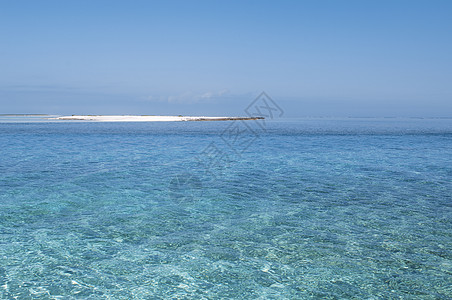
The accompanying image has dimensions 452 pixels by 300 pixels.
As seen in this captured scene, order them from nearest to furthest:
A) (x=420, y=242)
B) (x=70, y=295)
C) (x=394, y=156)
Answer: (x=70, y=295), (x=420, y=242), (x=394, y=156)

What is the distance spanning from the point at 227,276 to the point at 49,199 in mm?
9190

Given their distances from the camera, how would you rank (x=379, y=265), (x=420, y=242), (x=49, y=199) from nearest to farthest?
(x=379, y=265)
(x=420, y=242)
(x=49, y=199)

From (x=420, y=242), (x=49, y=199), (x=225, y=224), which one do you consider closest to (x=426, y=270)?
(x=420, y=242)

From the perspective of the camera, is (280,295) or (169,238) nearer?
(280,295)

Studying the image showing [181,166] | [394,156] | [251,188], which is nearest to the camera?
[251,188]

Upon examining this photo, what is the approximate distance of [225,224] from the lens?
34.7ft

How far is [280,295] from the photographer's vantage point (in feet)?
21.3

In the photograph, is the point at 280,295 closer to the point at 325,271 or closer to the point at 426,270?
the point at 325,271

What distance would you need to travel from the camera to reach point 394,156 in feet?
92.1

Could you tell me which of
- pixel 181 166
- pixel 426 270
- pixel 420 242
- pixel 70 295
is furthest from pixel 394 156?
pixel 70 295

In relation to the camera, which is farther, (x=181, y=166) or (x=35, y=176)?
(x=181, y=166)

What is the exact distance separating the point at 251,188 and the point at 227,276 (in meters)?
8.70

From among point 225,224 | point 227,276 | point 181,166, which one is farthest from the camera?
point 181,166

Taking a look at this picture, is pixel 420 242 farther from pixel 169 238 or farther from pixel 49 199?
pixel 49 199
